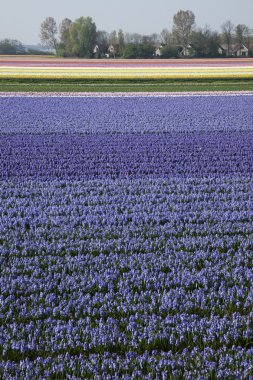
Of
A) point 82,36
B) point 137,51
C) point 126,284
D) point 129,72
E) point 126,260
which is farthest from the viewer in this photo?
point 82,36

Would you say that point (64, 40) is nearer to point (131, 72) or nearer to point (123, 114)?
point (131, 72)

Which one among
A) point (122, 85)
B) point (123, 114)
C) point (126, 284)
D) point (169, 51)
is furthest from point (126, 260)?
point (169, 51)

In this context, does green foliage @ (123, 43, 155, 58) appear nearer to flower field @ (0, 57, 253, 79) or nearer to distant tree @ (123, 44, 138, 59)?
distant tree @ (123, 44, 138, 59)

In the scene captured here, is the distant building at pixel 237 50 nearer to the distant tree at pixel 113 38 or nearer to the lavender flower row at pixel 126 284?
the distant tree at pixel 113 38

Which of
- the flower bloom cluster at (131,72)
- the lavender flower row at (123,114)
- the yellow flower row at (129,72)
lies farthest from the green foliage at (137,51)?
the lavender flower row at (123,114)

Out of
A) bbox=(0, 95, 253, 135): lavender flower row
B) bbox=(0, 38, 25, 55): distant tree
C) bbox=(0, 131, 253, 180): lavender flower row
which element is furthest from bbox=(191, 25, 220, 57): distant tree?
bbox=(0, 131, 253, 180): lavender flower row

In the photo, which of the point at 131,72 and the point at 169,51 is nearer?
the point at 131,72
